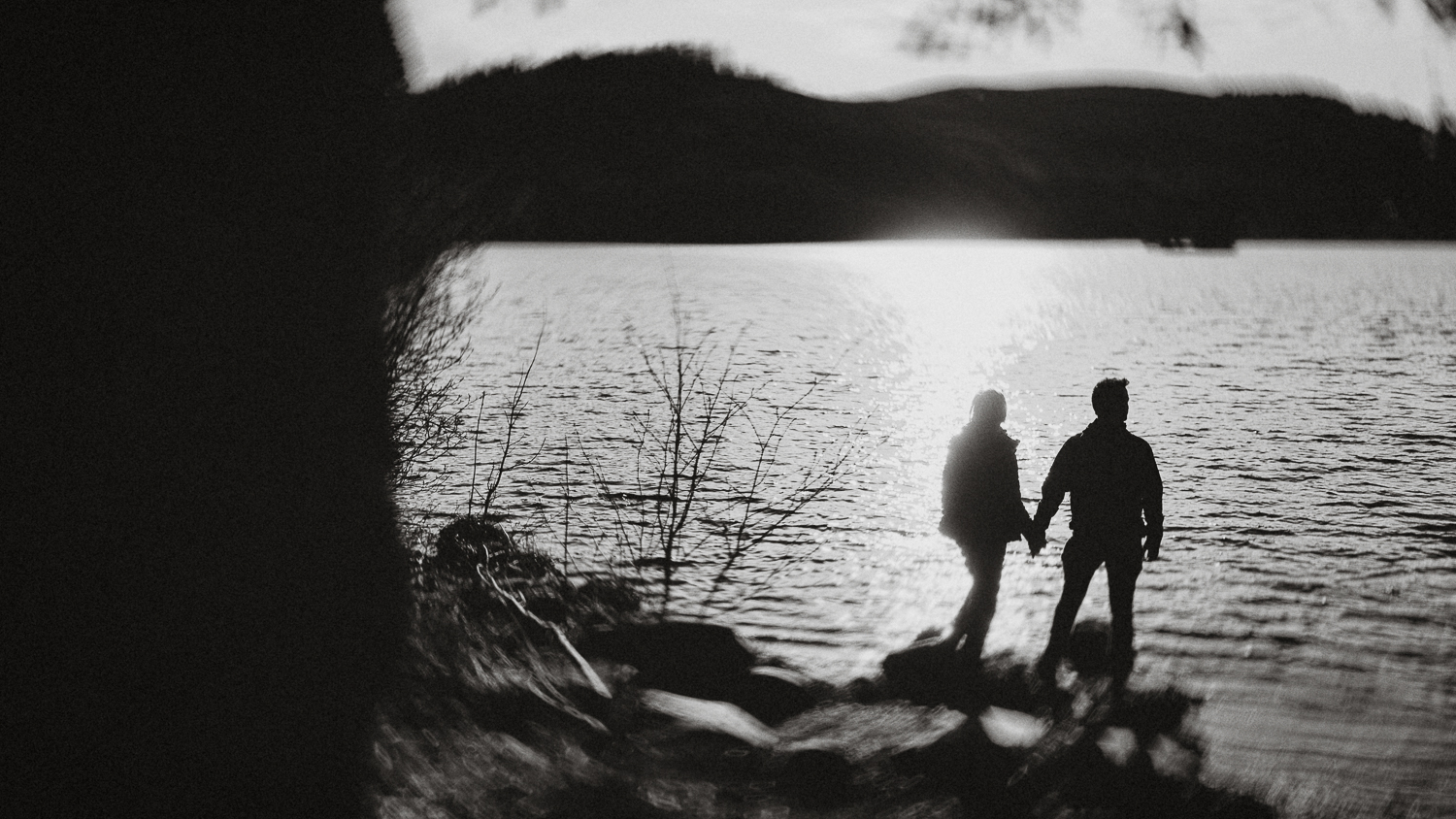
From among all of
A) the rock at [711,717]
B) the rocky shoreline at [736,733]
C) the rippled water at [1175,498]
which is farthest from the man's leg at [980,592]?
the rock at [711,717]

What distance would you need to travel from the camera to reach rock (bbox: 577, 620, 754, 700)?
285 inches

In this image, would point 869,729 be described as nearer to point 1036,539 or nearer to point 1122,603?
point 1036,539

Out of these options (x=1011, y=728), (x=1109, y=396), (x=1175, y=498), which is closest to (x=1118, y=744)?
(x=1011, y=728)

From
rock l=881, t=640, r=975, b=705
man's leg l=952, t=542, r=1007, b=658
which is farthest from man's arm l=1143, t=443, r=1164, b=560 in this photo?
rock l=881, t=640, r=975, b=705

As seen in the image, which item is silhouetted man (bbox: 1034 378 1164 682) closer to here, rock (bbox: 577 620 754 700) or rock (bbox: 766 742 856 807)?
rock (bbox: 766 742 856 807)

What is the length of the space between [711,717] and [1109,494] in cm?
288

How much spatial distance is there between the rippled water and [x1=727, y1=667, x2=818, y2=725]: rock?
0.64 metres

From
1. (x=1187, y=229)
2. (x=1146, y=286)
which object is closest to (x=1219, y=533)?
(x=1146, y=286)

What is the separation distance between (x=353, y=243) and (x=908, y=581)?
678 centimetres

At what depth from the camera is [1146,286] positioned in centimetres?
8444

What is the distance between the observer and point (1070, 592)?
696 centimetres

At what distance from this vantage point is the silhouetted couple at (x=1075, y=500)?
6.37m

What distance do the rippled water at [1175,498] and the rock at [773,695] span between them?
2.11 ft

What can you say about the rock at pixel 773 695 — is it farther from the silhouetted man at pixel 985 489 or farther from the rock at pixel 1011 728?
A: the silhouetted man at pixel 985 489
